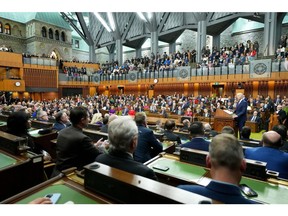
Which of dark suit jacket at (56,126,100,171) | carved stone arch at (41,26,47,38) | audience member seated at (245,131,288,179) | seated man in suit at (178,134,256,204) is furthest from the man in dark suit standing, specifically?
carved stone arch at (41,26,47,38)

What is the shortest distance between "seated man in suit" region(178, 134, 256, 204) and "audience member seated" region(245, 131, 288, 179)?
1.41 metres

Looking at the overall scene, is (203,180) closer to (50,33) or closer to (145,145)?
(145,145)

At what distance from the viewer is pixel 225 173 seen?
1.26m

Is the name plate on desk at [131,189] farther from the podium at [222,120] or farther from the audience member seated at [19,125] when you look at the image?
the podium at [222,120]

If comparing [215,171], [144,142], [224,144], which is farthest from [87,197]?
[144,142]

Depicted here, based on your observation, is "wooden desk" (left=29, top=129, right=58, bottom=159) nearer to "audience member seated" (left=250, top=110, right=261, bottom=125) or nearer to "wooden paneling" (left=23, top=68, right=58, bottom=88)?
"audience member seated" (left=250, top=110, right=261, bottom=125)

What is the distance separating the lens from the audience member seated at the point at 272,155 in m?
2.33

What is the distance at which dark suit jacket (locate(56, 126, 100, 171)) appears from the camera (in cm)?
223

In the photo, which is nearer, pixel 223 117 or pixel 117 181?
pixel 117 181

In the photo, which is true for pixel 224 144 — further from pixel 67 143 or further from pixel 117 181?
pixel 67 143

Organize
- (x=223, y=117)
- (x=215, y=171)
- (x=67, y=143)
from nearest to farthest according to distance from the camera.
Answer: (x=215, y=171) < (x=67, y=143) < (x=223, y=117)

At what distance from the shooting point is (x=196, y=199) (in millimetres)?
1133

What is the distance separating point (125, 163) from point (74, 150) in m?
0.86

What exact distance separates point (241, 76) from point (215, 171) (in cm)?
Answer: 1461
